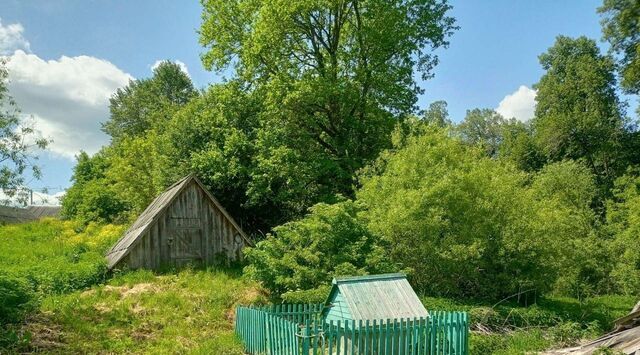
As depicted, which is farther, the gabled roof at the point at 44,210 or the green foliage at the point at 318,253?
the gabled roof at the point at 44,210

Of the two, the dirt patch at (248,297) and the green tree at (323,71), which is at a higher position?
the green tree at (323,71)

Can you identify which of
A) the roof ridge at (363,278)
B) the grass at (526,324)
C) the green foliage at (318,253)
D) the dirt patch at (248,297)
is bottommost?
the grass at (526,324)

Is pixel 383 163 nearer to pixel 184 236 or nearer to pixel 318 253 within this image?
pixel 318 253

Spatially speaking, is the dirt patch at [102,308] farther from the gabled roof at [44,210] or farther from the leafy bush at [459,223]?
the gabled roof at [44,210]

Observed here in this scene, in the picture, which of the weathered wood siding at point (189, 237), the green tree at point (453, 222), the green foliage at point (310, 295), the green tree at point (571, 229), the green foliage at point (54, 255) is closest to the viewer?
the green foliage at point (310, 295)

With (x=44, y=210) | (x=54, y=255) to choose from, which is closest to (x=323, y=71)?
(x=54, y=255)

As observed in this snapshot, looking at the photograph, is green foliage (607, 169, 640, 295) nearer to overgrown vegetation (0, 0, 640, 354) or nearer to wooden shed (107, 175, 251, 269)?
overgrown vegetation (0, 0, 640, 354)

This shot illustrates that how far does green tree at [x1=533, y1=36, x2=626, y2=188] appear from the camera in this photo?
35469 mm

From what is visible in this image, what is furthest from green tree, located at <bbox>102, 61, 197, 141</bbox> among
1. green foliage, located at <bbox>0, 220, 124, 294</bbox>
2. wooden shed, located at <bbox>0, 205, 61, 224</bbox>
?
green foliage, located at <bbox>0, 220, 124, 294</bbox>

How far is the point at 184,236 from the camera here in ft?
67.2

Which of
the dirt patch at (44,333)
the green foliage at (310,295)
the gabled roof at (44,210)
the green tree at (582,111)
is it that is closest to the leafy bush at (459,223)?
the green foliage at (310,295)

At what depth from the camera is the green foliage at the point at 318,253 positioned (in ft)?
47.9

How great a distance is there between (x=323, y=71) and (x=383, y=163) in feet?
23.5

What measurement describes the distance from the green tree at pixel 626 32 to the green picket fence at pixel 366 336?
10.6 m
